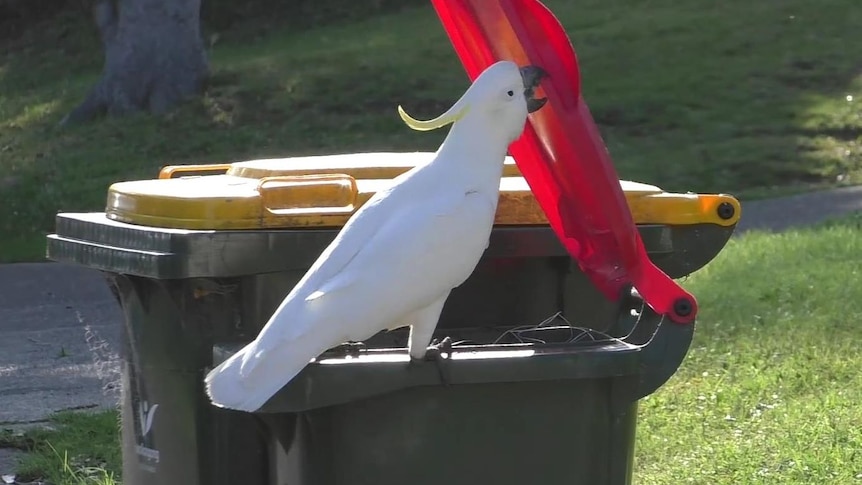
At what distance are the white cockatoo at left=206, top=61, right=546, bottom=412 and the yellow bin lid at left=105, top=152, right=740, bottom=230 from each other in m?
0.31

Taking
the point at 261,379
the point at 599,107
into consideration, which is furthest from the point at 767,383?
the point at 599,107

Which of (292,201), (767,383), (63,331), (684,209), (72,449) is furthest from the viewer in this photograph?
(63,331)

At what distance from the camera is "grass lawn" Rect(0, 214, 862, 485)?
4270 mm

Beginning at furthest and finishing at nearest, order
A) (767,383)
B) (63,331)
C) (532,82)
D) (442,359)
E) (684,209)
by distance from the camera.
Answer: (63,331) < (767,383) < (684,209) < (532,82) < (442,359)

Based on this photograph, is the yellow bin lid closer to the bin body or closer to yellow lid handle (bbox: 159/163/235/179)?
yellow lid handle (bbox: 159/163/235/179)

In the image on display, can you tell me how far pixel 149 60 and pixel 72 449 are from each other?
862 centimetres

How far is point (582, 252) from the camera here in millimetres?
2922

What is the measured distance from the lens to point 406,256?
257 cm

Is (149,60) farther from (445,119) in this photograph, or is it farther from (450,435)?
(450,435)

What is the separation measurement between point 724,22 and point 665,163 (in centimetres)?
434

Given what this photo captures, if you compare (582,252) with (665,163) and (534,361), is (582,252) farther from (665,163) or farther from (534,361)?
(665,163)

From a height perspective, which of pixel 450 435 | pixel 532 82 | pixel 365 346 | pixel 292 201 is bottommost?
pixel 450 435

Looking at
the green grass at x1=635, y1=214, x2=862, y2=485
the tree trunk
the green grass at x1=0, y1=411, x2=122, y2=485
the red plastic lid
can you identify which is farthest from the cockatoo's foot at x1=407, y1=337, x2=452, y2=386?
the tree trunk

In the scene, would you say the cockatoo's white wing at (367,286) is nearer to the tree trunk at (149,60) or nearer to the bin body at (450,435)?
the bin body at (450,435)
